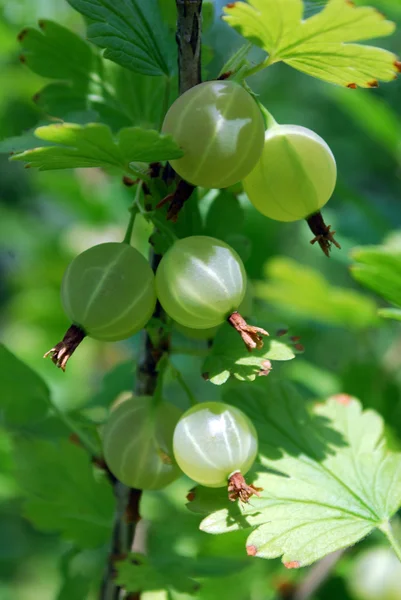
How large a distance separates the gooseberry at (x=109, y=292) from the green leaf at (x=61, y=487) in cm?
33

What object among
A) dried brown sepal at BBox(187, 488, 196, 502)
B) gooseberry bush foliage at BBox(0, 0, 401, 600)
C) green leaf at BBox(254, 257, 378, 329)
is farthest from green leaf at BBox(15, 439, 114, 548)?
green leaf at BBox(254, 257, 378, 329)

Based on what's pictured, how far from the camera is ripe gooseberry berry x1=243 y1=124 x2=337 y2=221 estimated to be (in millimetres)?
625

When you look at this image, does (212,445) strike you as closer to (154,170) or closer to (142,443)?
(142,443)

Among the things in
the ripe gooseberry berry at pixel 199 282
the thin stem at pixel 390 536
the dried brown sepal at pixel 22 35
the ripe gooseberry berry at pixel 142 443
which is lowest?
the thin stem at pixel 390 536

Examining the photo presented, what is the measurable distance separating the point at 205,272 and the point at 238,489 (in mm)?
199

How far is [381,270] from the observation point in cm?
80

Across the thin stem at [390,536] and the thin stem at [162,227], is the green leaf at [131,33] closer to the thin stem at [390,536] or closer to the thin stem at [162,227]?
the thin stem at [162,227]

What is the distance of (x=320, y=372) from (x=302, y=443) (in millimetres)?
593

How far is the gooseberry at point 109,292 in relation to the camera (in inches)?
23.8

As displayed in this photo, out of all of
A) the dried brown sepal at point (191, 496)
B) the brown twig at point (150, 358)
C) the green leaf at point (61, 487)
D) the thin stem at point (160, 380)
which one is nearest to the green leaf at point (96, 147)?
the brown twig at point (150, 358)

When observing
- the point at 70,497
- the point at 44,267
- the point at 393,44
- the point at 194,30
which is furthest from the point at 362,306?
the point at 393,44

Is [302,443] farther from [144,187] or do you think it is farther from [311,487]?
[144,187]

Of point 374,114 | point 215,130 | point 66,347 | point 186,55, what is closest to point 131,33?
point 186,55

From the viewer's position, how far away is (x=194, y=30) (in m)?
0.63
